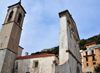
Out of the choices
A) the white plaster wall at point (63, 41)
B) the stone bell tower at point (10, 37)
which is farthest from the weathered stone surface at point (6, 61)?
the white plaster wall at point (63, 41)

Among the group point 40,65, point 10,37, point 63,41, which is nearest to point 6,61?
point 10,37

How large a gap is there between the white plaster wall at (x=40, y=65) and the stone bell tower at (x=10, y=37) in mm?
1768

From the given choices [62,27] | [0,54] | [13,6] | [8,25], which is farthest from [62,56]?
[13,6]

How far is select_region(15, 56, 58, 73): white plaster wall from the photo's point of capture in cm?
1279

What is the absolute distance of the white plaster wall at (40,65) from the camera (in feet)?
Result: 42.0

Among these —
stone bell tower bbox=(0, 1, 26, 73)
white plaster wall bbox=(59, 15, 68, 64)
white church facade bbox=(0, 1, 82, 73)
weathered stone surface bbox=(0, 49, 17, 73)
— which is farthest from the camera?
stone bell tower bbox=(0, 1, 26, 73)

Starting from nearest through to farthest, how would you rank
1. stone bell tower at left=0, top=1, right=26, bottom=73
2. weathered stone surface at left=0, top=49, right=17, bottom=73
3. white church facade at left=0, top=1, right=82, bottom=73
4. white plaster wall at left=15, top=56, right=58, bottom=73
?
1. white church facade at left=0, top=1, right=82, bottom=73
2. white plaster wall at left=15, top=56, right=58, bottom=73
3. weathered stone surface at left=0, top=49, right=17, bottom=73
4. stone bell tower at left=0, top=1, right=26, bottom=73

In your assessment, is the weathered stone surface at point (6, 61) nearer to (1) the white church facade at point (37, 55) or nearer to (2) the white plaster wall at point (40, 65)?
(1) the white church facade at point (37, 55)

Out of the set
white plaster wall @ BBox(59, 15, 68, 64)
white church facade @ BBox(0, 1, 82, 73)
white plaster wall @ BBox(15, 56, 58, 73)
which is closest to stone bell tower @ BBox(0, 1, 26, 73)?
white church facade @ BBox(0, 1, 82, 73)

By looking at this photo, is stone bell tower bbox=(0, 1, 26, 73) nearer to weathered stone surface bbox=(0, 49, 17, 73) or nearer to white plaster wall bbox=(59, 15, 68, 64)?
weathered stone surface bbox=(0, 49, 17, 73)

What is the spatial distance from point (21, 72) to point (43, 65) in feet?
12.4

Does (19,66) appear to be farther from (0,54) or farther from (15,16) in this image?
(15,16)

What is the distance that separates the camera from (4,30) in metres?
17.5

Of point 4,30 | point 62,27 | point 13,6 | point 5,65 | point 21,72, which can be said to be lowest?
point 21,72
